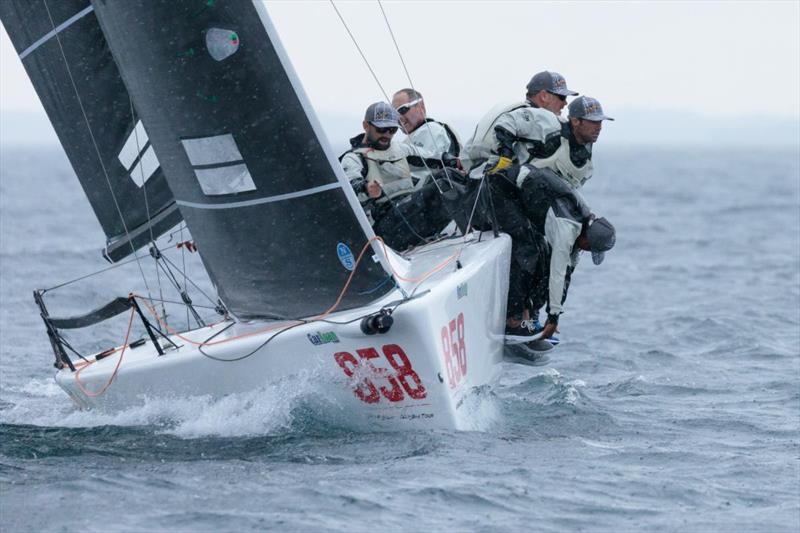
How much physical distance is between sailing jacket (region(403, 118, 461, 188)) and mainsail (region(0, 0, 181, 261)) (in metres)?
1.46

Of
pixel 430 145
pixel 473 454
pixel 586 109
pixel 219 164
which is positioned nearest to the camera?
pixel 473 454

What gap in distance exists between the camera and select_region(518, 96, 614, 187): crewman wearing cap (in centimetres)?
665

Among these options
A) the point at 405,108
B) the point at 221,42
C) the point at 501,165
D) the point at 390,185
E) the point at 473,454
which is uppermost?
the point at 221,42

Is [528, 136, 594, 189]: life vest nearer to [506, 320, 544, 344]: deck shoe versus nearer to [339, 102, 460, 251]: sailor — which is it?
[339, 102, 460, 251]: sailor

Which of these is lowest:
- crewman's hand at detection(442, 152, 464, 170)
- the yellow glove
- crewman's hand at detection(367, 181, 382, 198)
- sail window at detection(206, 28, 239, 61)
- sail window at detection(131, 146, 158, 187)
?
the yellow glove

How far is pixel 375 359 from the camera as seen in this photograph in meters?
5.55

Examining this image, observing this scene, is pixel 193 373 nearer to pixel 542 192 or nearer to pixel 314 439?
pixel 314 439

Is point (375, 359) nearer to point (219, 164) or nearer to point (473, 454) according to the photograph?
point (473, 454)

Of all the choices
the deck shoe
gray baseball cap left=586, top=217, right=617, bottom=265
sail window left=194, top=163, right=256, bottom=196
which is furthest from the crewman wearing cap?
sail window left=194, top=163, right=256, bottom=196

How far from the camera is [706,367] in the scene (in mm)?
8969

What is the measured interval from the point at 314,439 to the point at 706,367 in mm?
4113

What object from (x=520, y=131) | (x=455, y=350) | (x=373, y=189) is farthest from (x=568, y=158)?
(x=455, y=350)

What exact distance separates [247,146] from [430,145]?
174 cm

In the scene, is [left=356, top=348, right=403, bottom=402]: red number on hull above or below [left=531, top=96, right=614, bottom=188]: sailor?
below
